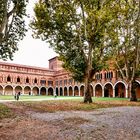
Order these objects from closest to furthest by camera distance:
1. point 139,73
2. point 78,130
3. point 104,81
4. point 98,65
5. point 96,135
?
point 96,135 < point 78,130 < point 98,65 < point 139,73 < point 104,81

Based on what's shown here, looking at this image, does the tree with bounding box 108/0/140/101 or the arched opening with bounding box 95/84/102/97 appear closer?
the tree with bounding box 108/0/140/101

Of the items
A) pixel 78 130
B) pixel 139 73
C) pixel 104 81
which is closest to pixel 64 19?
→ pixel 139 73

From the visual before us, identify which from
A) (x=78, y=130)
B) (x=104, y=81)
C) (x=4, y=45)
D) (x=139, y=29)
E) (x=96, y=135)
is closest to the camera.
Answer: (x=96, y=135)

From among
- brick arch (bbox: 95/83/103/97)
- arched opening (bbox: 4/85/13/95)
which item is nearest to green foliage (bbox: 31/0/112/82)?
brick arch (bbox: 95/83/103/97)

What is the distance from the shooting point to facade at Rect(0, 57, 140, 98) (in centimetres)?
5924

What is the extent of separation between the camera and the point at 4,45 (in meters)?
21.7

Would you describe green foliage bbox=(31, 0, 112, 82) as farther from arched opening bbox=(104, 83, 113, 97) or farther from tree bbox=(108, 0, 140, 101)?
arched opening bbox=(104, 83, 113, 97)

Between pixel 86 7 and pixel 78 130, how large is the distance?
49.3ft

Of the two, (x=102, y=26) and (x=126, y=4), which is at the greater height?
(x=126, y=4)

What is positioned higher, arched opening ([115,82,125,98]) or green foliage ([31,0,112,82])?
green foliage ([31,0,112,82])

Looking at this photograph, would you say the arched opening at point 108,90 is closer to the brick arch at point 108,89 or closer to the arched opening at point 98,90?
the brick arch at point 108,89

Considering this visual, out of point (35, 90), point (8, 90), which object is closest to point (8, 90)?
point (8, 90)

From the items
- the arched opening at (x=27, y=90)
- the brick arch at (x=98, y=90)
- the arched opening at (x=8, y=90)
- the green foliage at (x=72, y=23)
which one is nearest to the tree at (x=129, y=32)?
the green foliage at (x=72, y=23)

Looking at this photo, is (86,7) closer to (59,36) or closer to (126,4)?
(59,36)
